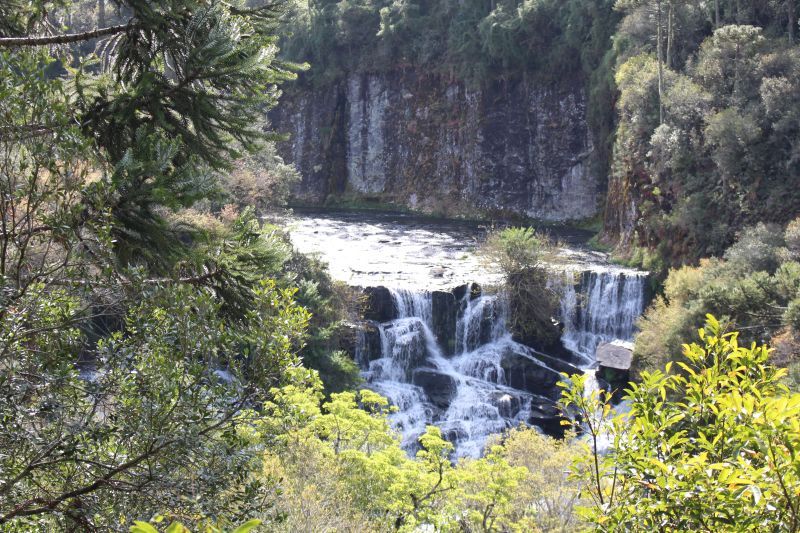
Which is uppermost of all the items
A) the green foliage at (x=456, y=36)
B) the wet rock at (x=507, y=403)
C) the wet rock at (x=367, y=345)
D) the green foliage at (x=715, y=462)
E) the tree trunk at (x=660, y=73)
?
the green foliage at (x=456, y=36)

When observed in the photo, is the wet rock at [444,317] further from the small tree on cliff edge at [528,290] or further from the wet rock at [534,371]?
the wet rock at [534,371]

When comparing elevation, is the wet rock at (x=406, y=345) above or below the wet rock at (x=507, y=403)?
above

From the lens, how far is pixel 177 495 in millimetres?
4324

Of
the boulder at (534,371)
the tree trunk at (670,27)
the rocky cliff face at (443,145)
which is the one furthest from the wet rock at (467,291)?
the rocky cliff face at (443,145)

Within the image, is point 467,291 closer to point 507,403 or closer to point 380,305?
point 380,305

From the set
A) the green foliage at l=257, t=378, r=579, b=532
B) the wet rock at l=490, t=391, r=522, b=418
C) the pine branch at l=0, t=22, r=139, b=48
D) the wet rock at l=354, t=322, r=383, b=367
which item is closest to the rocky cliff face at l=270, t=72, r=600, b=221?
the wet rock at l=354, t=322, r=383, b=367

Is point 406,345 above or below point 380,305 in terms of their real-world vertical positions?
below

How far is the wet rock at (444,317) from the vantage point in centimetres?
2220

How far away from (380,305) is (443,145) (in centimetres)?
2414

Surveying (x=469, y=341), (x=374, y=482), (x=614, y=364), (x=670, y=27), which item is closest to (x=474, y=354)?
(x=469, y=341)

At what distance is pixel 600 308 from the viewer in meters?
22.9

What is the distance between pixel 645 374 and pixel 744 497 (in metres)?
0.88

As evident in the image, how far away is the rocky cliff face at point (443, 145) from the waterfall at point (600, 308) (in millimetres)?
15184

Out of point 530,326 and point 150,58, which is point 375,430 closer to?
point 150,58
